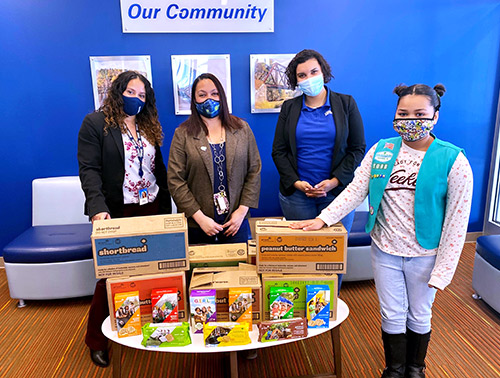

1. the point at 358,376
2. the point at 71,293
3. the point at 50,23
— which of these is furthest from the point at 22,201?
the point at 358,376

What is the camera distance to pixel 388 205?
171 cm

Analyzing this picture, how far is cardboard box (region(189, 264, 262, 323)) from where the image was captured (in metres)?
1.61

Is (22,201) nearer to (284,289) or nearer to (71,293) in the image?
(71,293)

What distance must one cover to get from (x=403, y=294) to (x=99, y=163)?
1.70 metres

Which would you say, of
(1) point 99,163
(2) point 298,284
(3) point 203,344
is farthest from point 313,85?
(3) point 203,344

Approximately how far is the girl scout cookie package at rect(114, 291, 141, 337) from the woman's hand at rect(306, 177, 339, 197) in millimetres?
1134

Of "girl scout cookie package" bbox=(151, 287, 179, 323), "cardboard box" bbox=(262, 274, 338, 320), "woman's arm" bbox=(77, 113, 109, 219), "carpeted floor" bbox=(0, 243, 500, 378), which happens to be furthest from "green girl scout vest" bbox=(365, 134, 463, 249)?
"woman's arm" bbox=(77, 113, 109, 219)

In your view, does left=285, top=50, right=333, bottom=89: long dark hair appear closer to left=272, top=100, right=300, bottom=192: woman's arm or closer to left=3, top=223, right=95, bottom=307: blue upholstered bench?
left=272, top=100, right=300, bottom=192: woman's arm

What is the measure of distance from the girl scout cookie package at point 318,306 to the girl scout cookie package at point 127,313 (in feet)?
2.45

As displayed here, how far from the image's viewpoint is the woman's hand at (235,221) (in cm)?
213

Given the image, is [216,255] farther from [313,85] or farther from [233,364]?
[313,85]

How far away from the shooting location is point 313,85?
217 cm

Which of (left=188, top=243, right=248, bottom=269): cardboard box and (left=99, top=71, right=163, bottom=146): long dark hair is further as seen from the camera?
(left=99, top=71, right=163, bottom=146): long dark hair

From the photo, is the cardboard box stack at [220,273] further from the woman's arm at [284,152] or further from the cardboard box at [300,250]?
the woman's arm at [284,152]
